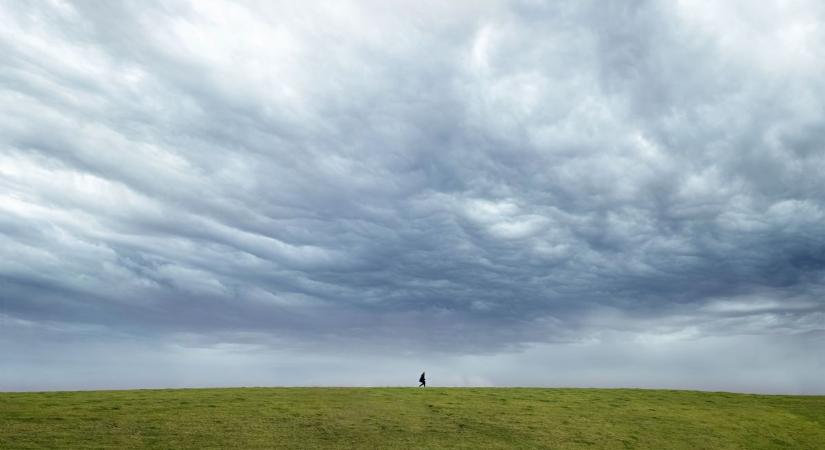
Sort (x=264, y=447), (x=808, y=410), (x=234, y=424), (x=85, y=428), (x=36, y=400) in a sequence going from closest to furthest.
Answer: (x=264, y=447) < (x=85, y=428) < (x=234, y=424) < (x=36, y=400) < (x=808, y=410)

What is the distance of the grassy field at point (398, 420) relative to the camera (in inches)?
1534

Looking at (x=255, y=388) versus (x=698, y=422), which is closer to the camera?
(x=698, y=422)

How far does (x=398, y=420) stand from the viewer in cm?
Answer: 4584

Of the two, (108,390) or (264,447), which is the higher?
(108,390)

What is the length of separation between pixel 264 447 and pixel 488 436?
1680 cm

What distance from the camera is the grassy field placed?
38969 millimetres

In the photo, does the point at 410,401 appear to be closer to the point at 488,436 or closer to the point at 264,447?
the point at 488,436

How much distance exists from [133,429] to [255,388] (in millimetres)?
21969

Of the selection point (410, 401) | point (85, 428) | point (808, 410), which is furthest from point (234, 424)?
point (808, 410)

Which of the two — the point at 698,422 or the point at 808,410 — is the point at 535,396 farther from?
the point at 808,410

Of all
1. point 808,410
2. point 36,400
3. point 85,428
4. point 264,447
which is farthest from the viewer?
point 808,410

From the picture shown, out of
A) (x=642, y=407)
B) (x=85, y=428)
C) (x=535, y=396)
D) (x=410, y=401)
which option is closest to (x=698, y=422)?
(x=642, y=407)

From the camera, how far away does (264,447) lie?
3681 centimetres

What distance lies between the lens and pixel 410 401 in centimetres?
5469
